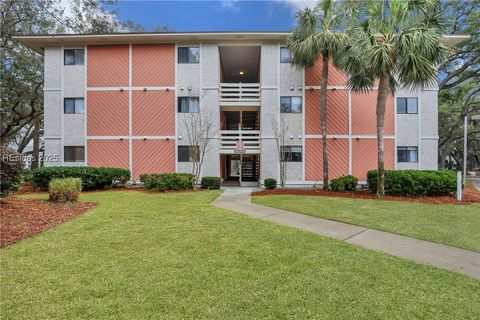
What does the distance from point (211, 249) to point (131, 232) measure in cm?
226

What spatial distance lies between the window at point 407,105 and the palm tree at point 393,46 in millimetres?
4771

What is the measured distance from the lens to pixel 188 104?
15.9 metres

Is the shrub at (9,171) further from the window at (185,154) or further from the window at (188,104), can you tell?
the window at (188,104)

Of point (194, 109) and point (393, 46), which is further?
point (194, 109)

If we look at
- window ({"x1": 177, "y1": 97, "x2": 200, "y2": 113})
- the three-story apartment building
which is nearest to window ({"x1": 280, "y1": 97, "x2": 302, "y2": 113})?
the three-story apartment building

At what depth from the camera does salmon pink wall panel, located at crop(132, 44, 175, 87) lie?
1597 centimetres

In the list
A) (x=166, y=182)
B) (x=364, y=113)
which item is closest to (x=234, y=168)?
(x=166, y=182)

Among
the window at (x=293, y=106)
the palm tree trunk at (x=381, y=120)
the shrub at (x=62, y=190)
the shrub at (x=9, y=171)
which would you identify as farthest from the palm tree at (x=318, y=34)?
the shrub at (x=9, y=171)

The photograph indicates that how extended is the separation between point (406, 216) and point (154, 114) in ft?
47.5

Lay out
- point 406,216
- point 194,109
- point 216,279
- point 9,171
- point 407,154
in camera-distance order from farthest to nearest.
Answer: point 194,109
point 407,154
point 9,171
point 406,216
point 216,279

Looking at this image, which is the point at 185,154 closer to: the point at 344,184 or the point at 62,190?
the point at 62,190

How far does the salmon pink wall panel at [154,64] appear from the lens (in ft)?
52.4

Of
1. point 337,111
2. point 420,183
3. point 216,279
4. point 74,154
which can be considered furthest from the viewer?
point 74,154

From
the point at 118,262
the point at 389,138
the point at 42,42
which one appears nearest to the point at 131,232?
the point at 118,262
